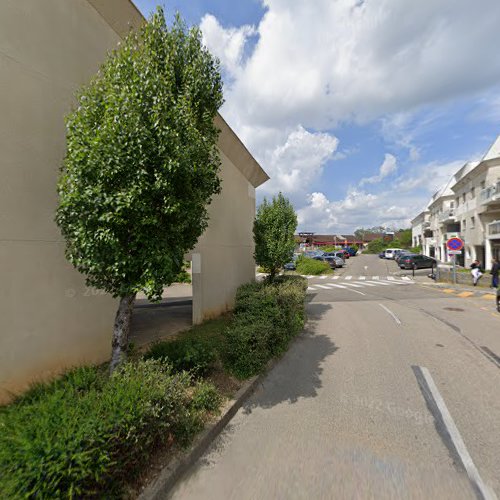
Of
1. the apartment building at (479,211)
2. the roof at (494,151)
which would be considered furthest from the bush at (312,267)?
the roof at (494,151)

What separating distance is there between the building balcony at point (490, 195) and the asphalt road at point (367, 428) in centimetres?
2034

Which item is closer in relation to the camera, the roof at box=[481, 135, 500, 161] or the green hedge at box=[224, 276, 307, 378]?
the green hedge at box=[224, 276, 307, 378]

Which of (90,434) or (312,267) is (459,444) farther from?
(312,267)

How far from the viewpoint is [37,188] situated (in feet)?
13.8

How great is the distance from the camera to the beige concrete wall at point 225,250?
8578 mm

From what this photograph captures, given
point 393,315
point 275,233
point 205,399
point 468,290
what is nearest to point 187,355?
point 205,399

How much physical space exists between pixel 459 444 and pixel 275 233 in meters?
8.23

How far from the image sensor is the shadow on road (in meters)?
4.29

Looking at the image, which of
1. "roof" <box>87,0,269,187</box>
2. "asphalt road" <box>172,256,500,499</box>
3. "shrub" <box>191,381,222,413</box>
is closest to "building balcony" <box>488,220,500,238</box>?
"roof" <box>87,0,269,187</box>

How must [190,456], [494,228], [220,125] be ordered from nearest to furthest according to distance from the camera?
[190,456], [220,125], [494,228]

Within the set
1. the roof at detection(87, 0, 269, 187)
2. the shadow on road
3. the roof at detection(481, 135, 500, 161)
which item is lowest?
the shadow on road

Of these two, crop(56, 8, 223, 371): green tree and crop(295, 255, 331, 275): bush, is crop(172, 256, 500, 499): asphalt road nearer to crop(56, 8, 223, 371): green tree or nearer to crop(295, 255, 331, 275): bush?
crop(56, 8, 223, 371): green tree

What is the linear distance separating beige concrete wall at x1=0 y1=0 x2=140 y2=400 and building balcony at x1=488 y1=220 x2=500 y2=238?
2881 cm

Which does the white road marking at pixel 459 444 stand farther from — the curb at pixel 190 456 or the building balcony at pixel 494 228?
the building balcony at pixel 494 228
